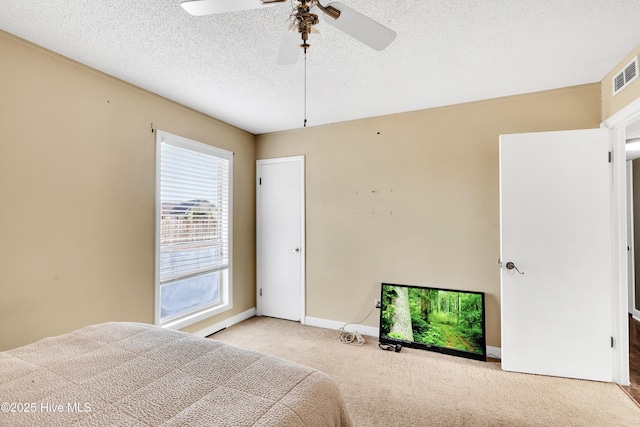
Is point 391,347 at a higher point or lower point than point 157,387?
lower

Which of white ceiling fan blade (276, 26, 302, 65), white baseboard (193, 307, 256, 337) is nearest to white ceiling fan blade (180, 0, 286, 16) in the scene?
white ceiling fan blade (276, 26, 302, 65)

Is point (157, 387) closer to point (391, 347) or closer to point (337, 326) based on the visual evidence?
point (391, 347)

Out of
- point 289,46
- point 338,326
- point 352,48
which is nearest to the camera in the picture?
point 289,46

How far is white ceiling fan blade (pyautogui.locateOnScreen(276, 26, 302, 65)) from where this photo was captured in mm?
1339

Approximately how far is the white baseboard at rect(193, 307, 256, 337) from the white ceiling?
248 centimetres

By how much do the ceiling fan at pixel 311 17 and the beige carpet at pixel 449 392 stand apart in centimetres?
224

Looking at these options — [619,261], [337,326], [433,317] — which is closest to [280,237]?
[337,326]

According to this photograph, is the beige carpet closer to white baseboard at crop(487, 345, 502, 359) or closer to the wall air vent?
white baseboard at crop(487, 345, 502, 359)

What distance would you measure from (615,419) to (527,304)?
831mm

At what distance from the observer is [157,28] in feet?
5.78

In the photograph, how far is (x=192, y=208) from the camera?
312cm

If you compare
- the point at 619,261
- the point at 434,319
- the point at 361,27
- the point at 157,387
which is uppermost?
the point at 361,27

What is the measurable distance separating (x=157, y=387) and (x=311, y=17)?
1.60 metres

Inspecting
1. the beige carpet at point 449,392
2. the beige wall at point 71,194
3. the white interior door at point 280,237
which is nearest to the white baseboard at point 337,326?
the white interior door at point 280,237
